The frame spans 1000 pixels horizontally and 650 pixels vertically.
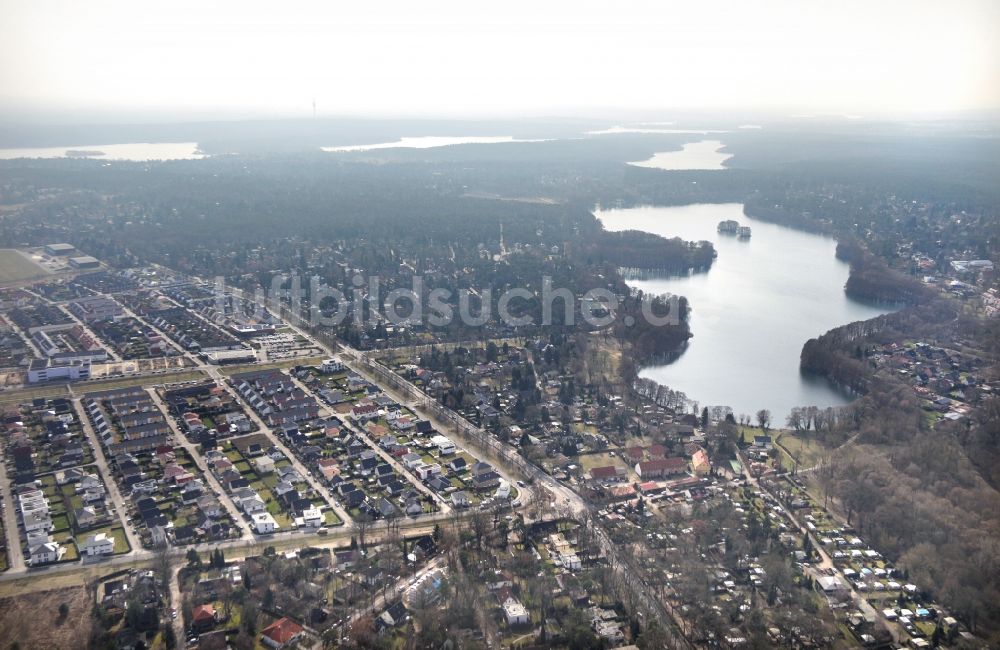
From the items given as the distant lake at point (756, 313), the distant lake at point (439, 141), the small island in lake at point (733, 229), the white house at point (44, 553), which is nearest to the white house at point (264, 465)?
the white house at point (44, 553)

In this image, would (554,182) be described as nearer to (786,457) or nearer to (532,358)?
(532,358)

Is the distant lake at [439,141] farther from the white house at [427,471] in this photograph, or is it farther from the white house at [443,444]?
the white house at [427,471]

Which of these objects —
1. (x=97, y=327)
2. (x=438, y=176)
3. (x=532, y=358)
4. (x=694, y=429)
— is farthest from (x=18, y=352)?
(x=438, y=176)

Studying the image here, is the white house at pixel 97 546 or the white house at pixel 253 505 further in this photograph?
the white house at pixel 253 505

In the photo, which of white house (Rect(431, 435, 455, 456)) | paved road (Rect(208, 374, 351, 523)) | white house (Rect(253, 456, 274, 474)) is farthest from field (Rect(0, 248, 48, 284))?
white house (Rect(431, 435, 455, 456))

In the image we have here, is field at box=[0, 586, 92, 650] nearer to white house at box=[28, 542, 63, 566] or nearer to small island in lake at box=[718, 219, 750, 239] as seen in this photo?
white house at box=[28, 542, 63, 566]

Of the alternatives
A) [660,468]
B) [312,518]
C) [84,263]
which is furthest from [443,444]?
[84,263]
